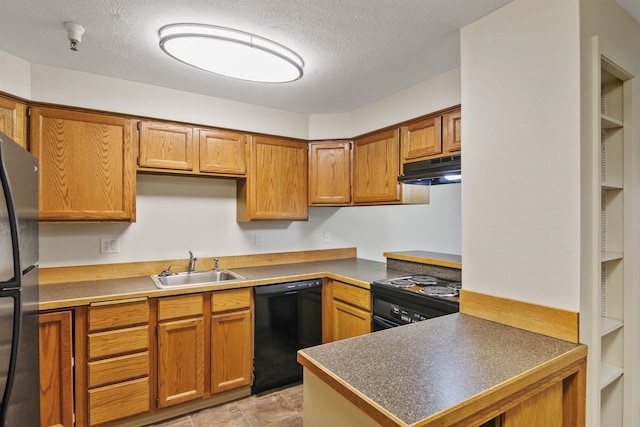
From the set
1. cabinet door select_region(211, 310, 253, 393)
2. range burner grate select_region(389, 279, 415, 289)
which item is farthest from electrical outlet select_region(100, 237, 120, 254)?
range burner grate select_region(389, 279, 415, 289)

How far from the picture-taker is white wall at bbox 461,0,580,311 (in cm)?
131

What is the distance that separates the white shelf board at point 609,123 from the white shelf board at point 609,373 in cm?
116

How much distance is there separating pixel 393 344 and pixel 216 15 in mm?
1668

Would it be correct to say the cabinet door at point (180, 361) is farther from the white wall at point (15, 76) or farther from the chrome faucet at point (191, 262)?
the white wall at point (15, 76)

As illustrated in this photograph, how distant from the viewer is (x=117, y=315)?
6.57 ft

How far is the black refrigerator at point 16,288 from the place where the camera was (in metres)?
0.96

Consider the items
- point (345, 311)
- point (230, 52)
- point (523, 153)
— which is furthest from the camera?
point (345, 311)

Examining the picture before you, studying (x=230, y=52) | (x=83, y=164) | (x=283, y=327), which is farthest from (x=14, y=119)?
(x=283, y=327)

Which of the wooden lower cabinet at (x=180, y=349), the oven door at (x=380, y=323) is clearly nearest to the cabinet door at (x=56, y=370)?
the wooden lower cabinet at (x=180, y=349)

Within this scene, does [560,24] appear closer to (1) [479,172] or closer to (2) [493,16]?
(2) [493,16]

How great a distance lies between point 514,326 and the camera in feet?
4.78

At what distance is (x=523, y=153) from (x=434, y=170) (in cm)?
67

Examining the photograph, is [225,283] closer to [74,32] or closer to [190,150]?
[190,150]

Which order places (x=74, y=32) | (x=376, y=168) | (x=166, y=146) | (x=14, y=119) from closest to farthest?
(x=74, y=32)
(x=14, y=119)
(x=166, y=146)
(x=376, y=168)
